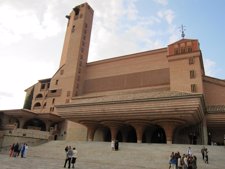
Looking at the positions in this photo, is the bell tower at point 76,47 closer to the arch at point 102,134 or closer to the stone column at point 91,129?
the arch at point 102,134

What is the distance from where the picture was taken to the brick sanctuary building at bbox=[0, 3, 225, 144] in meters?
28.8

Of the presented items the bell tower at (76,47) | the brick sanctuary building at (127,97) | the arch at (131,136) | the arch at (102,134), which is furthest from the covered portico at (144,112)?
the bell tower at (76,47)

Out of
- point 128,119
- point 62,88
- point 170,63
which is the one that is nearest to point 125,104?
point 128,119

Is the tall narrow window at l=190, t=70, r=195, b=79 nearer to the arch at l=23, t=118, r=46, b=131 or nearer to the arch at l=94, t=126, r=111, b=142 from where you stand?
the arch at l=94, t=126, r=111, b=142

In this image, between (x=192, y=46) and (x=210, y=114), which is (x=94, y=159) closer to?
(x=210, y=114)

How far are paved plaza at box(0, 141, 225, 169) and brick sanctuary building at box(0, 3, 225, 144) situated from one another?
5.92 meters

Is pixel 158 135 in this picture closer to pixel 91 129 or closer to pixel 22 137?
pixel 91 129

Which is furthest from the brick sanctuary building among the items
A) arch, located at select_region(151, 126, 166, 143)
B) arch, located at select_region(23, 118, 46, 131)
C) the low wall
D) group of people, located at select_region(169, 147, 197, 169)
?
group of people, located at select_region(169, 147, 197, 169)

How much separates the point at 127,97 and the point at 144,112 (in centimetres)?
385

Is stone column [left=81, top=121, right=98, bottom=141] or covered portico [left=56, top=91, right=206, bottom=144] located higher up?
covered portico [left=56, top=91, right=206, bottom=144]

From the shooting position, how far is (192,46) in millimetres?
34312

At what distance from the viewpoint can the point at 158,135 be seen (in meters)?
35.5

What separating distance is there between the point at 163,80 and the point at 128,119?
913cm

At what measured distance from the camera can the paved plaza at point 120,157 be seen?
16.3 m
